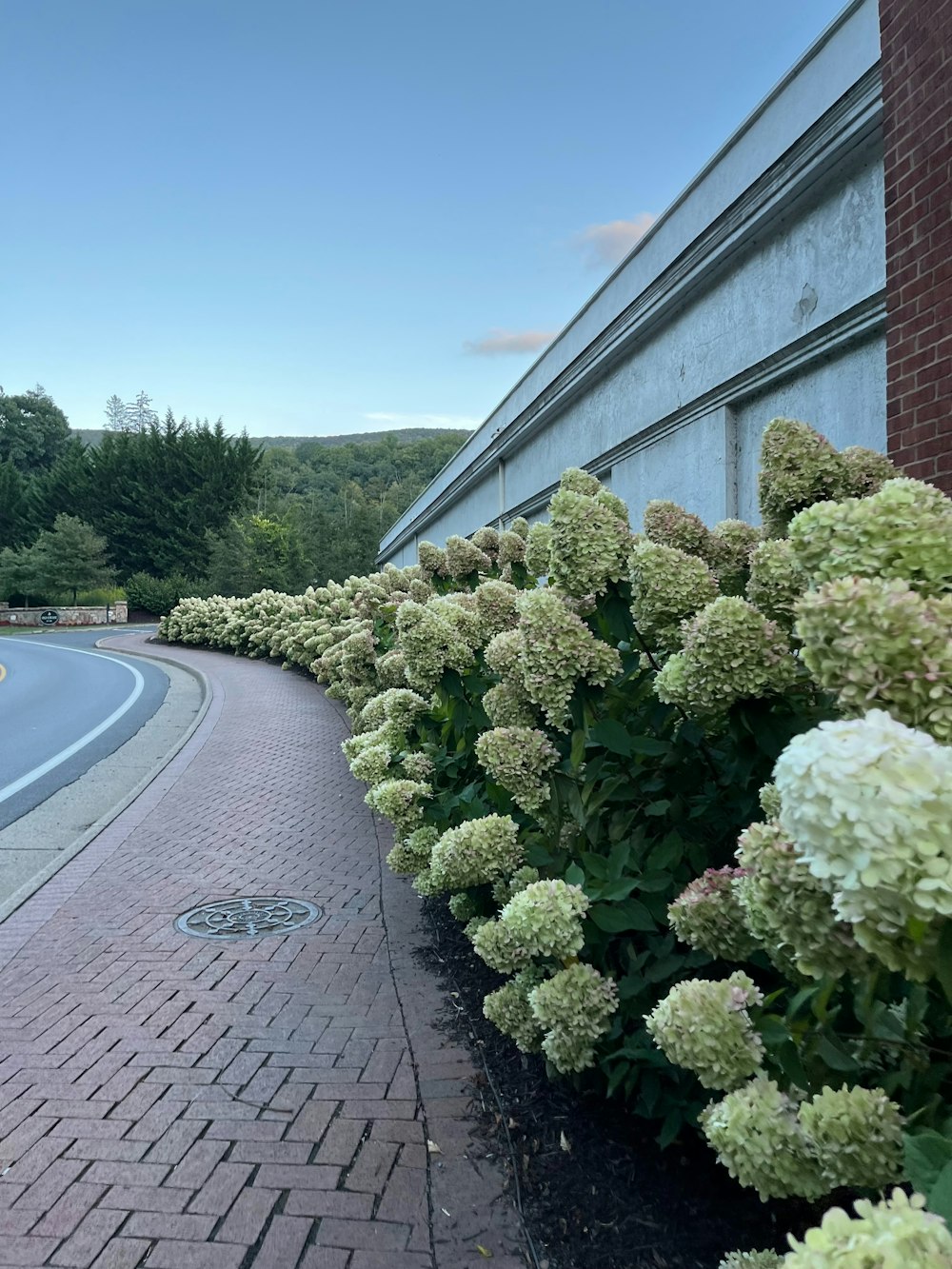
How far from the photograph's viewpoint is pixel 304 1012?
3957 millimetres

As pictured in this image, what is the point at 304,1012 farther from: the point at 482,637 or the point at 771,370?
the point at 771,370

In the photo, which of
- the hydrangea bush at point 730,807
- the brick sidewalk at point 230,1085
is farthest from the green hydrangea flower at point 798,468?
the brick sidewalk at point 230,1085

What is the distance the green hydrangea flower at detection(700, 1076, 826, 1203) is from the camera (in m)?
1.53

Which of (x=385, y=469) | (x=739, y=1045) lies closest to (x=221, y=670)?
(x=739, y=1045)

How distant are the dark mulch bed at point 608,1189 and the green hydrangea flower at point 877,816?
1780 mm

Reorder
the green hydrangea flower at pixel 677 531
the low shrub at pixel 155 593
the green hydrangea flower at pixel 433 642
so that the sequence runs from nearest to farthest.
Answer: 1. the green hydrangea flower at pixel 677 531
2. the green hydrangea flower at pixel 433 642
3. the low shrub at pixel 155 593

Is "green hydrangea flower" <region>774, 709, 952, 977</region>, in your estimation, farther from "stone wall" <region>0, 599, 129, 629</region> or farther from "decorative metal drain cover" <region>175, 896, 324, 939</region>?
"stone wall" <region>0, 599, 129, 629</region>

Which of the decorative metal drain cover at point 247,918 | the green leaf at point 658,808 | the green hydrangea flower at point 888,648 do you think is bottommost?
the decorative metal drain cover at point 247,918

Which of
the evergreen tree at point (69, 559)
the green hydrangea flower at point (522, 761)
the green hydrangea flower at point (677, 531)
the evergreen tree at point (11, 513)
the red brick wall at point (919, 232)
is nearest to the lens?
the green hydrangea flower at point (522, 761)

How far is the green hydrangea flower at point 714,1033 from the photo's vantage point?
1710mm

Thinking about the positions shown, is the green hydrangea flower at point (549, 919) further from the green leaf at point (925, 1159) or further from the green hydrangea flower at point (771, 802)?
the green leaf at point (925, 1159)

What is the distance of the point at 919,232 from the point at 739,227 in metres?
1.89

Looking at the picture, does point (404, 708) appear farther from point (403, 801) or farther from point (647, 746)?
point (647, 746)

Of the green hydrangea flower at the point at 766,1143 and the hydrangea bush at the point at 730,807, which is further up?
the hydrangea bush at the point at 730,807
